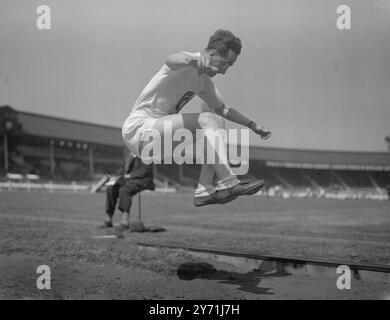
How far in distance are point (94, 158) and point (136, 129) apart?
27.2 metres

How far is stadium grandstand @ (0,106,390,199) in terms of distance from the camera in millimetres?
28781

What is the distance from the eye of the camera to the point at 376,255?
609 centimetres

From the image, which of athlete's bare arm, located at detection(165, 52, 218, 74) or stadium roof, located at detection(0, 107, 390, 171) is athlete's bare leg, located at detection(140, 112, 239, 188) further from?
stadium roof, located at detection(0, 107, 390, 171)

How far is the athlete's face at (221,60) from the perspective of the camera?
406cm

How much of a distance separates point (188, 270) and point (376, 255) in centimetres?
256

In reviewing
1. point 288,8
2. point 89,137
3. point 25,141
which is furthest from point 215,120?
point 25,141

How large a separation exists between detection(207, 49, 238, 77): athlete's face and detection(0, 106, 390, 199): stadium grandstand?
1446cm

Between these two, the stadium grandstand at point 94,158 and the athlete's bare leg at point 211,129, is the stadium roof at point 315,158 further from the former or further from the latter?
the athlete's bare leg at point 211,129

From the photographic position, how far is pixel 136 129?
434 centimetres

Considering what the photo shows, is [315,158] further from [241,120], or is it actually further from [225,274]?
[241,120]

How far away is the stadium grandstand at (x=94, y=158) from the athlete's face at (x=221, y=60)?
1446 centimetres

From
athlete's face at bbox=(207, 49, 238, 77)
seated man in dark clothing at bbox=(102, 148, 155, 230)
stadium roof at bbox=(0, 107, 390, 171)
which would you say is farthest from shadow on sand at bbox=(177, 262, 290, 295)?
stadium roof at bbox=(0, 107, 390, 171)

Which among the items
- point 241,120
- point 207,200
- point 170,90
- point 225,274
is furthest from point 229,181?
point 225,274
